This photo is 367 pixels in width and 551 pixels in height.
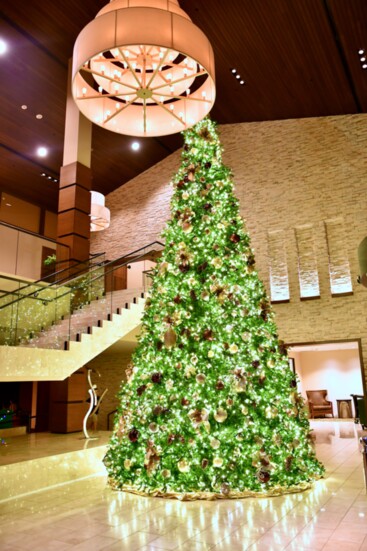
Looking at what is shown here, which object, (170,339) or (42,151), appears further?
(42,151)

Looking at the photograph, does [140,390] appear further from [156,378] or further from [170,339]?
[170,339]

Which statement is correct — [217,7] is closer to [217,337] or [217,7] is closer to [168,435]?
[217,337]

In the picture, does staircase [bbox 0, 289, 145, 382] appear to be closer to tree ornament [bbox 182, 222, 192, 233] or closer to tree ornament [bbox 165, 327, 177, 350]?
tree ornament [bbox 165, 327, 177, 350]

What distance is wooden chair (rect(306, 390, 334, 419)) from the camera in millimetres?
15352

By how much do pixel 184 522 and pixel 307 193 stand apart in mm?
9790

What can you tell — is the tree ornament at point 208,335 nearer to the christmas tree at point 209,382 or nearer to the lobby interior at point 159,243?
the christmas tree at point 209,382

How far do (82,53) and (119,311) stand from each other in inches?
209

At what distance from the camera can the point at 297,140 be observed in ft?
40.5

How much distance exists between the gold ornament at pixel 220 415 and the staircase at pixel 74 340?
2486 millimetres

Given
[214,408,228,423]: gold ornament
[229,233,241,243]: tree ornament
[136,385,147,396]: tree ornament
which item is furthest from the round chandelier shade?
[214,408,228,423]: gold ornament

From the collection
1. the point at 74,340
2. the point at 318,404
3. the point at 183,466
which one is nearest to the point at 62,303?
the point at 74,340

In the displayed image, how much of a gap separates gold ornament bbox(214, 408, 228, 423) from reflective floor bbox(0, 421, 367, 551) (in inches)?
33.6

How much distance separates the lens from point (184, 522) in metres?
4.02

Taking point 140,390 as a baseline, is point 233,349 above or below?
above
